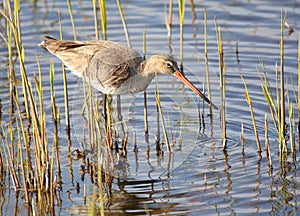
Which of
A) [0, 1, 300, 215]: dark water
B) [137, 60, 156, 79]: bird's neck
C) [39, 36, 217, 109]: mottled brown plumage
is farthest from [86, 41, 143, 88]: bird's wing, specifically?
[0, 1, 300, 215]: dark water

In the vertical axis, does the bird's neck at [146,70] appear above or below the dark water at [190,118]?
above

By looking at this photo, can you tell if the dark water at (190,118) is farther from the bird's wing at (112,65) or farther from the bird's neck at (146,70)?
the bird's wing at (112,65)

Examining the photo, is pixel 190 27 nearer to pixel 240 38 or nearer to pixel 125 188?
pixel 240 38

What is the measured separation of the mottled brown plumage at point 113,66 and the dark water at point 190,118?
57 centimetres

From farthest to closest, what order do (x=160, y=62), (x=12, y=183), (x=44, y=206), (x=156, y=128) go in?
(x=156, y=128), (x=160, y=62), (x=12, y=183), (x=44, y=206)

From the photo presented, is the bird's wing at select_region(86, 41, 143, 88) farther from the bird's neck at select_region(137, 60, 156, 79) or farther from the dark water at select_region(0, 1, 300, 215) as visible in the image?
the dark water at select_region(0, 1, 300, 215)

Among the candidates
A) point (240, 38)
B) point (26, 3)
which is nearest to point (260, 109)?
point (240, 38)

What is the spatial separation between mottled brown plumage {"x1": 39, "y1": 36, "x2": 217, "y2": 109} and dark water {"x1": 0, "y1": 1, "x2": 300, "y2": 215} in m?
0.57

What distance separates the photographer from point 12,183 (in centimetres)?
736

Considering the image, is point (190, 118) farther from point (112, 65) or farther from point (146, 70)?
point (112, 65)

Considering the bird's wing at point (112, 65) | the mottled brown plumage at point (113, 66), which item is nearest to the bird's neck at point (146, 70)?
the mottled brown plumage at point (113, 66)

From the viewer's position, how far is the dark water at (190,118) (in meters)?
7.04

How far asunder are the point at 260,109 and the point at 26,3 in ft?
17.8

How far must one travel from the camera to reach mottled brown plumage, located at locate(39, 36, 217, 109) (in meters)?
8.21
